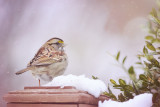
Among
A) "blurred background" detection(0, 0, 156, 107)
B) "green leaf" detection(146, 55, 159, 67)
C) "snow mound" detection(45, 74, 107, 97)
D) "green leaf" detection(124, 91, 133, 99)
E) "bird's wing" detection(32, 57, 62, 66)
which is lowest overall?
"green leaf" detection(124, 91, 133, 99)

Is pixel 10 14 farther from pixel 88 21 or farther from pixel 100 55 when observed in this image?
pixel 100 55

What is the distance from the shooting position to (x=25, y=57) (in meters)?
1.48

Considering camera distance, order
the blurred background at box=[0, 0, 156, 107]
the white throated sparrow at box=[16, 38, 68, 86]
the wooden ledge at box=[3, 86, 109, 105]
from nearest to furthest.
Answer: the wooden ledge at box=[3, 86, 109, 105] → the white throated sparrow at box=[16, 38, 68, 86] → the blurred background at box=[0, 0, 156, 107]

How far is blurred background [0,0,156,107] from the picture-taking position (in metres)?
1.42

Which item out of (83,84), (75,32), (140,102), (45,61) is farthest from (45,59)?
(75,32)

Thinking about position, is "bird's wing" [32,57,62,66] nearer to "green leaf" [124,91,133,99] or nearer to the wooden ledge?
the wooden ledge

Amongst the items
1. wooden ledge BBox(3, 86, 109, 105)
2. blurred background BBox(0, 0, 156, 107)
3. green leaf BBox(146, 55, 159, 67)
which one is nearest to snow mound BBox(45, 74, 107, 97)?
wooden ledge BBox(3, 86, 109, 105)

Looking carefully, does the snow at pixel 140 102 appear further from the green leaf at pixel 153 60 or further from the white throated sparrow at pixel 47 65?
the white throated sparrow at pixel 47 65

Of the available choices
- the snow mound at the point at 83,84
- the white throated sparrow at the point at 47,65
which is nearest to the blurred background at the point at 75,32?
the white throated sparrow at the point at 47,65

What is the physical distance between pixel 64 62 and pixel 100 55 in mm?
535

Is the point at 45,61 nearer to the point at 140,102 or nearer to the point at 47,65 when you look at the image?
the point at 47,65

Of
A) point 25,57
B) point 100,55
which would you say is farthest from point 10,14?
point 100,55

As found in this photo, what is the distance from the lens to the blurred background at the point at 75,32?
1420 mm

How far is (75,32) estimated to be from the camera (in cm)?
151
